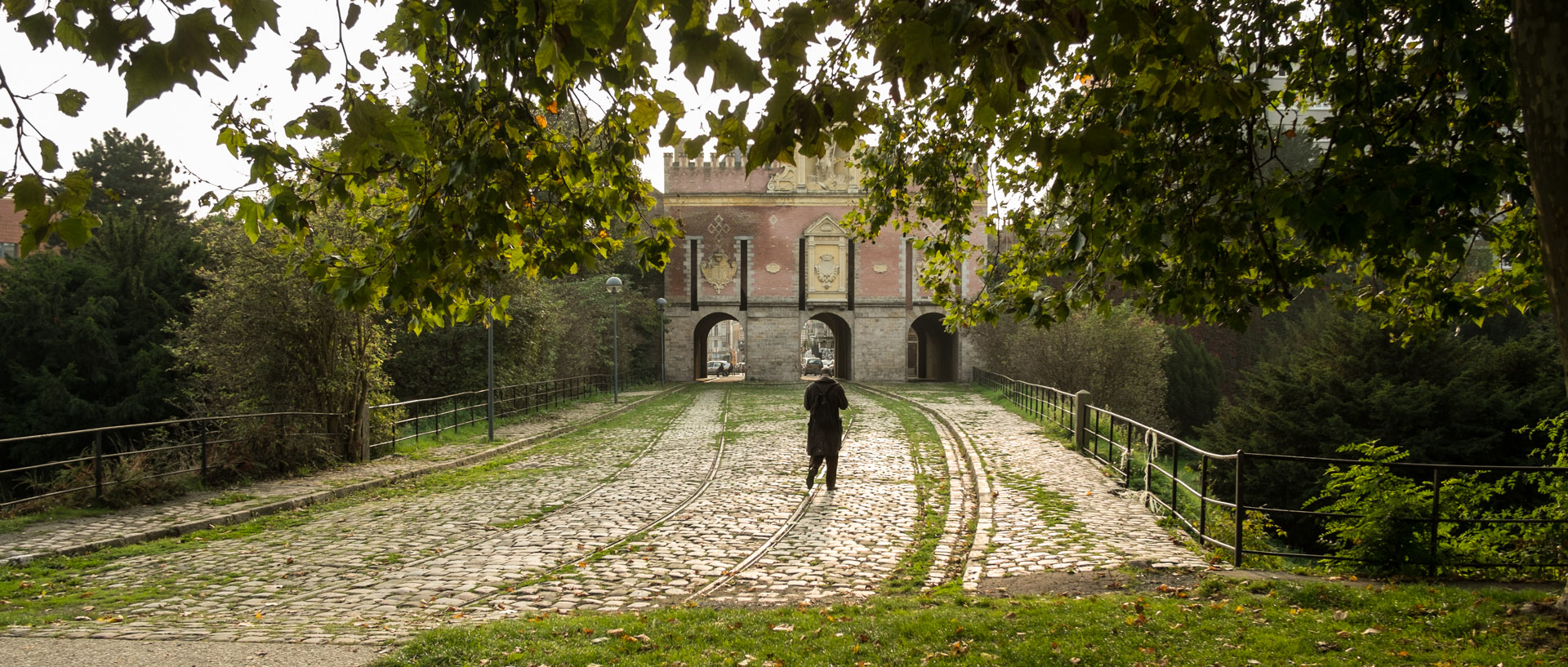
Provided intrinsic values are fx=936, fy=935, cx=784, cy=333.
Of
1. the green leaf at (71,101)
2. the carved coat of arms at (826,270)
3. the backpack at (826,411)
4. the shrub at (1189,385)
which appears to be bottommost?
the shrub at (1189,385)

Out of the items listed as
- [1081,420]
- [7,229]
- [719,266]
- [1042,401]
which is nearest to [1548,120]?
[1081,420]

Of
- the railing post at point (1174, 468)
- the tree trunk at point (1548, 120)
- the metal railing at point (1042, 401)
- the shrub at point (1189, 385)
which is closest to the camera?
the tree trunk at point (1548, 120)

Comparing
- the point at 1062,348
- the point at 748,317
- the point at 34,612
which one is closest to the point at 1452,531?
the point at 34,612

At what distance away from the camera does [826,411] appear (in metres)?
11.5

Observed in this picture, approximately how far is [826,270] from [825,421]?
36.5 m

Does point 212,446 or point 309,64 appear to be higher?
point 309,64

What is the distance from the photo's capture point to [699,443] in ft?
59.4

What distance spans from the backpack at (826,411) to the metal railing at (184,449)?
7.09 meters

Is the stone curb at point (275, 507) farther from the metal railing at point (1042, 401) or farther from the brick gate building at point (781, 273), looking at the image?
the brick gate building at point (781, 273)

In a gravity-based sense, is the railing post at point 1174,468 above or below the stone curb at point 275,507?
above

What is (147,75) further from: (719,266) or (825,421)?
(719,266)

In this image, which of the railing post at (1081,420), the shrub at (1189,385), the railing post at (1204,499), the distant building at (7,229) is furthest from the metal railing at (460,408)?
the distant building at (7,229)

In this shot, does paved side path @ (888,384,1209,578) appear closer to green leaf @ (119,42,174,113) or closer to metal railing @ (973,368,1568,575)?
metal railing @ (973,368,1568,575)

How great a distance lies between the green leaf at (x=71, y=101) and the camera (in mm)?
3016
